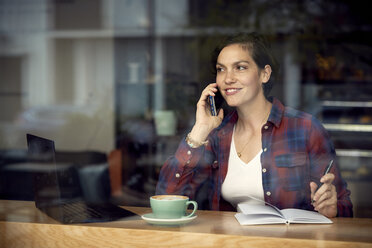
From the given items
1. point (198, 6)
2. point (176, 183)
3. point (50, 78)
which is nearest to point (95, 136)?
point (50, 78)

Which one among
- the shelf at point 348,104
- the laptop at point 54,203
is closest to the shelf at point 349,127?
the shelf at point 348,104

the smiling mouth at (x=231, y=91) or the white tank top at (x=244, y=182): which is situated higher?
the smiling mouth at (x=231, y=91)

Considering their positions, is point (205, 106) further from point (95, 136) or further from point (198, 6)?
point (198, 6)

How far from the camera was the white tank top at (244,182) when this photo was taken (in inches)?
68.5

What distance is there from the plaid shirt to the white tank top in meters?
0.02

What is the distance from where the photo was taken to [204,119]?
1.74 meters

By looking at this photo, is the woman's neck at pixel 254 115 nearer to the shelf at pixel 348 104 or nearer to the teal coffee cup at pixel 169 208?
the teal coffee cup at pixel 169 208

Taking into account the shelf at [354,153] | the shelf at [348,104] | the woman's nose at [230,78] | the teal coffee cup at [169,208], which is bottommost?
the shelf at [354,153]

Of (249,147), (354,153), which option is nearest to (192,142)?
(249,147)

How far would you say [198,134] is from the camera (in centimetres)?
172

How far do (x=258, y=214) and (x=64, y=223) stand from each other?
0.53 m

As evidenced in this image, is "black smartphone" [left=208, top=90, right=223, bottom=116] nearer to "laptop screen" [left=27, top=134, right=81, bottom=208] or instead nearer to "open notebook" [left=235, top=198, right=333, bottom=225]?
"open notebook" [left=235, top=198, right=333, bottom=225]

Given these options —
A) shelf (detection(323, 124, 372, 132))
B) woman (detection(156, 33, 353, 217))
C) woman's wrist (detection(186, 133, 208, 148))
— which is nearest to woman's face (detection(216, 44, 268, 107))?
woman (detection(156, 33, 353, 217))

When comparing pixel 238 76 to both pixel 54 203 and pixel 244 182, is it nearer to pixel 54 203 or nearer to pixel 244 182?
pixel 244 182
